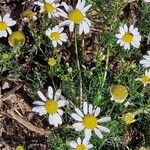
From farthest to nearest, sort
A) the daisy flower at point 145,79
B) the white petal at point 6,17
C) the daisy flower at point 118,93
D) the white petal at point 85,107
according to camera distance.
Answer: the white petal at point 6,17 → the daisy flower at point 145,79 → the white petal at point 85,107 → the daisy flower at point 118,93

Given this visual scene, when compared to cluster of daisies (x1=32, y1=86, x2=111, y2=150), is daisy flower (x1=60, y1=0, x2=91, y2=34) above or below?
above

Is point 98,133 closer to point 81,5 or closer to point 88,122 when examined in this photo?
point 88,122

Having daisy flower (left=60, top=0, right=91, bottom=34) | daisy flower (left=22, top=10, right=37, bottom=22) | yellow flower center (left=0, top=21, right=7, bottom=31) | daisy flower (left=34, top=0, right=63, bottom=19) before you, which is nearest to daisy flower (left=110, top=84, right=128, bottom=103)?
daisy flower (left=60, top=0, right=91, bottom=34)

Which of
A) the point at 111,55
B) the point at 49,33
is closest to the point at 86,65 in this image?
the point at 111,55

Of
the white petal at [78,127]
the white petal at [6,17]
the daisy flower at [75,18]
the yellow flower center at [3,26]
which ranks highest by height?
the white petal at [6,17]

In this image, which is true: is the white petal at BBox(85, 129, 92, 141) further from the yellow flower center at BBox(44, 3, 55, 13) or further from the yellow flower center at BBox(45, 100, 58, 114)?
the yellow flower center at BBox(44, 3, 55, 13)

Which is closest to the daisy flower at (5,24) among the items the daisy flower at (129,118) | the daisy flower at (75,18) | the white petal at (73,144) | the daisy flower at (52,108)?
the daisy flower at (75,18)

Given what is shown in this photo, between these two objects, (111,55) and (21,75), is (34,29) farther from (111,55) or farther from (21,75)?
(111,55)

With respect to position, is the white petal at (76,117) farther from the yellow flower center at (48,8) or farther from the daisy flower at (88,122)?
the yellow flower center at (48,8)
